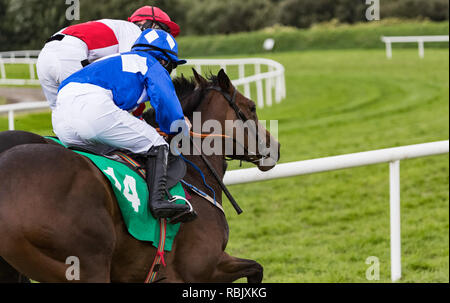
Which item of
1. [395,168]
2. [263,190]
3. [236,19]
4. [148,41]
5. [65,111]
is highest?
[148,41]

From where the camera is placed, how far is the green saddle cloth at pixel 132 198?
9.14 feet

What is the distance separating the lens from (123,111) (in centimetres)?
→ 298

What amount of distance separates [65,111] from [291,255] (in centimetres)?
320

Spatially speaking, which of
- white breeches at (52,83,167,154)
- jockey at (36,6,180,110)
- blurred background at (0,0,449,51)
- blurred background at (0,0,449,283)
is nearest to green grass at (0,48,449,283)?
blurred background at (0,0,449,283)

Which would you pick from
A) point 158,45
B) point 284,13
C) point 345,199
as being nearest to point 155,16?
point 158,45

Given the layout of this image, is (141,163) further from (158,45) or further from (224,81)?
(224,81)

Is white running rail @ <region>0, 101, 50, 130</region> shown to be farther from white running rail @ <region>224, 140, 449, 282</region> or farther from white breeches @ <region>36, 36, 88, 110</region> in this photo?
white running rail @ <region>224, 140, 449, 282</region>

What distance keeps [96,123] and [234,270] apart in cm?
102

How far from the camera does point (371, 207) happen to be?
728 cm

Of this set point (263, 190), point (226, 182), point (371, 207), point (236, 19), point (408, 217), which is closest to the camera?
point (226, 182)

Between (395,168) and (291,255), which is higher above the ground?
(395,168)

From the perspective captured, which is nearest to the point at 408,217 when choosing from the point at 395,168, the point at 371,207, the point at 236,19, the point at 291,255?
the point at 371,207

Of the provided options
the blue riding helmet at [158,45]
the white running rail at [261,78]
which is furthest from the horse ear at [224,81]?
the white running rail at [261,78]
